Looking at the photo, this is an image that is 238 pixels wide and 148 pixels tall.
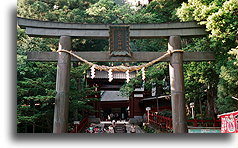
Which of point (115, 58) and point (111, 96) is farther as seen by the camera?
point (111, 96)

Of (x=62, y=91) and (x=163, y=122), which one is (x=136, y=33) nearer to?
(x=62, y=91)

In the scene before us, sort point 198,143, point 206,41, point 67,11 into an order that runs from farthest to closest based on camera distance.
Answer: point 67,11, point 206,41, point 198,143

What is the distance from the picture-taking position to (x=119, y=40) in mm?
5484

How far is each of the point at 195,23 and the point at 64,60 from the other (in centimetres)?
360

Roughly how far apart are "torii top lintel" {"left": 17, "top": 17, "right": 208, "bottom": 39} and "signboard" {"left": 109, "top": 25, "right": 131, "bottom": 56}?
0.48 ft

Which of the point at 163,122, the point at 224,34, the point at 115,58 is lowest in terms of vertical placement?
the point at 163,122

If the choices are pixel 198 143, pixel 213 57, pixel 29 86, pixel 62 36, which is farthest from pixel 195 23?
pixel 29 86

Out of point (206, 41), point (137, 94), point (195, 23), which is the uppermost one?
point (195, 23)

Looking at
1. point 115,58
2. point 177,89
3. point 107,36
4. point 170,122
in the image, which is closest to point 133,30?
point 107,36

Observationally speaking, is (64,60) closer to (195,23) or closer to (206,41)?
(195,23)

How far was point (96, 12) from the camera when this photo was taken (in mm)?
10438

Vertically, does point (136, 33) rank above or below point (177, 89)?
above

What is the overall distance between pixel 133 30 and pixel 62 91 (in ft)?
8.12

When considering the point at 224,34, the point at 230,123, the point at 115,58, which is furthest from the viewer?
the point at 115,58
